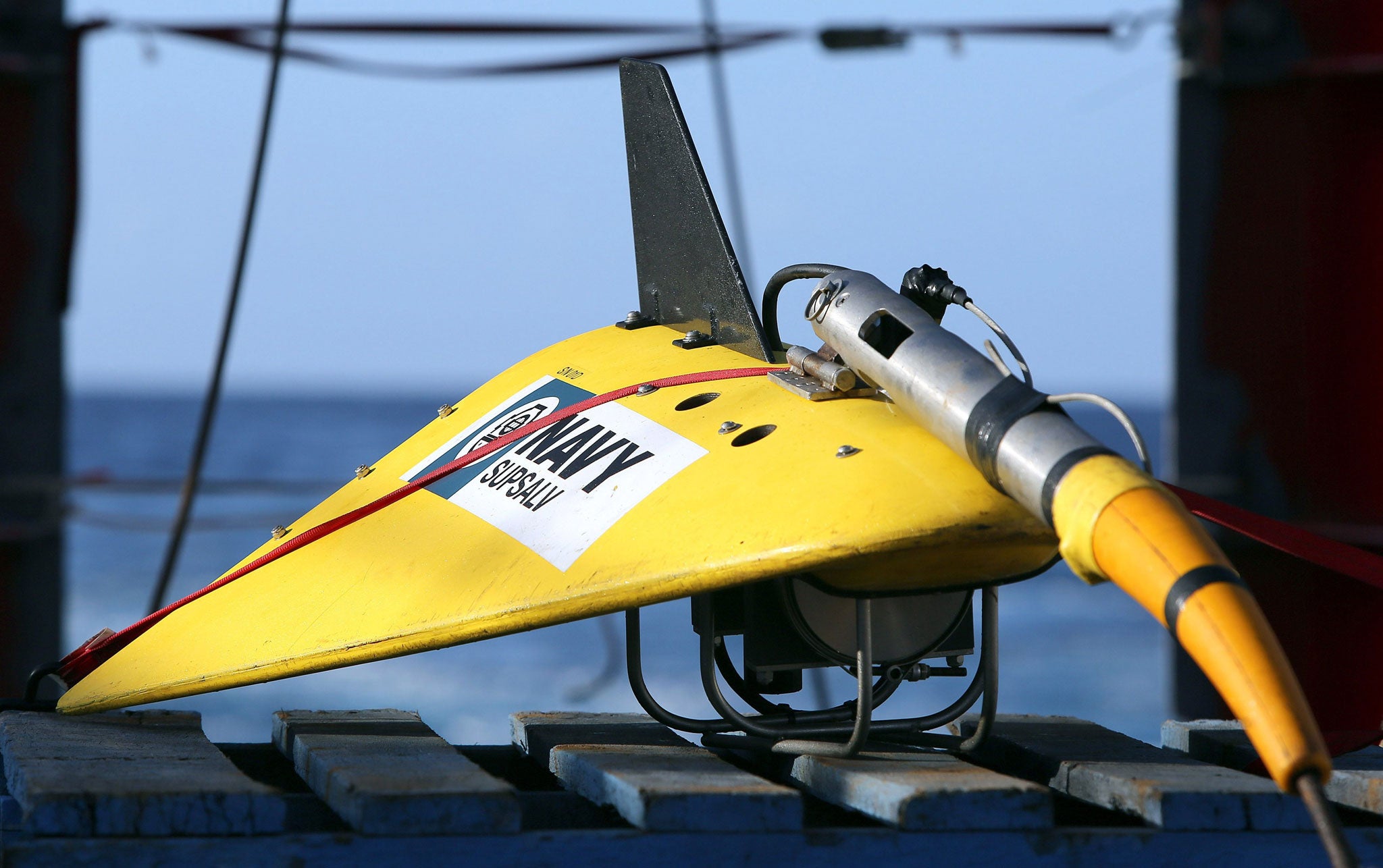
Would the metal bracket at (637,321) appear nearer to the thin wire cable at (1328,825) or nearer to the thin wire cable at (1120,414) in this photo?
the thin wire cable at (1120,414)

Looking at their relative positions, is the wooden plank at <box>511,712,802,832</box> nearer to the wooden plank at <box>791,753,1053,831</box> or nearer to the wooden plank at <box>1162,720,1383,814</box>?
the wooden plank at <box>791,753,1053,831</box>

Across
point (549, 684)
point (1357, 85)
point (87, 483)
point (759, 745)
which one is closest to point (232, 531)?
point (549, 684)

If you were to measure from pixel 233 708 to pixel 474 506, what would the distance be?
871cm

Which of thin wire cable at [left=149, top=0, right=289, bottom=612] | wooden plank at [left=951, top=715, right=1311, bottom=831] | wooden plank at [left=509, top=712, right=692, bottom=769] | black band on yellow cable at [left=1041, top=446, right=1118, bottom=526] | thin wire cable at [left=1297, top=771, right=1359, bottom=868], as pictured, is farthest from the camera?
thin wire cable at [left=149, top=0, right=289, bottom=612]

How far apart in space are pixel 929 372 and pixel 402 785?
30.4 inches

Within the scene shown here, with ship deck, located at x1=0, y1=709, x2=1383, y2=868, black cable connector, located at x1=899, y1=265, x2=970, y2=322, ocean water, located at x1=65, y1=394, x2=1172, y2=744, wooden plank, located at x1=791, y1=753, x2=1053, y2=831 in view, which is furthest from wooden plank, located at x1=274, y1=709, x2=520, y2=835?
ocean water, located at x1=65, y1=394, x2=1172, y2=744

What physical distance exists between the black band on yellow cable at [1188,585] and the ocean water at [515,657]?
7.61ft

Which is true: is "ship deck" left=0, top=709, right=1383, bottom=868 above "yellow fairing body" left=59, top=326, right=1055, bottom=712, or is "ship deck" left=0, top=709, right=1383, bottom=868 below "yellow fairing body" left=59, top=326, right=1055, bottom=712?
below

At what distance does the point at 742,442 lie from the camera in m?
2.00

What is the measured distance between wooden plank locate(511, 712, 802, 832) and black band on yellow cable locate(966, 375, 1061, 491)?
43cm

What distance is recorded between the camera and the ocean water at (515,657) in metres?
9.73

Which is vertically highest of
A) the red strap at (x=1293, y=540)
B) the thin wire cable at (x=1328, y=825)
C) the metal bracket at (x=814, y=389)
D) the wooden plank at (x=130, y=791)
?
the metal bracket at (x=814, y=389)

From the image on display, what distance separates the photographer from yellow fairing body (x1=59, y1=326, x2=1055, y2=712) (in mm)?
1731

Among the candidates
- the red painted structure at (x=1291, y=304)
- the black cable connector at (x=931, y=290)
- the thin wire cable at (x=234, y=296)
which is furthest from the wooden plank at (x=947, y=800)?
the red painted structure at (x=1291, y=304)
